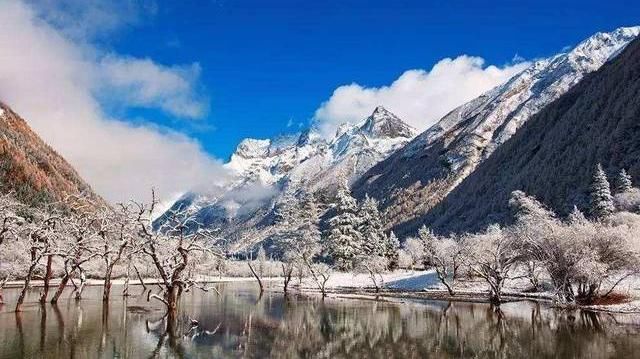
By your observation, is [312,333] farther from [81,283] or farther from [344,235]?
[344,235]

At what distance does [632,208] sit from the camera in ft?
327

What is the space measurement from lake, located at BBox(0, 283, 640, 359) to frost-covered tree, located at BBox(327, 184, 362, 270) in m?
49.4

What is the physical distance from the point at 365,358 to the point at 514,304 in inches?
1489

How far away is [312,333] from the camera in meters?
42.4

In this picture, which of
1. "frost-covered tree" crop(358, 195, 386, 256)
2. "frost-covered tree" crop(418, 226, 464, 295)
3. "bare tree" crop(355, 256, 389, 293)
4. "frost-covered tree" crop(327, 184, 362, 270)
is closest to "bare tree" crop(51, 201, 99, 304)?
"bare tree" crop(355, 256, 389, 293)

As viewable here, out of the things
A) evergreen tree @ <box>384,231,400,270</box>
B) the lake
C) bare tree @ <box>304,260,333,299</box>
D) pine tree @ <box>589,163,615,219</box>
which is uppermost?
pine tree @ <box>589,163,615,219</box>

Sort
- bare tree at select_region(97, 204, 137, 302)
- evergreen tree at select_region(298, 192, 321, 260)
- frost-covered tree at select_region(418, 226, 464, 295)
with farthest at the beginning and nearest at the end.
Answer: evergreen tree at select_region(298, 192, 321, 260) → frost-covered tree at select_region(418, 226, 464, 295) → bare tree at select_region(97, 204, 137, 302)

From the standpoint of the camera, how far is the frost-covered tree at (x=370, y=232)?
113375mm

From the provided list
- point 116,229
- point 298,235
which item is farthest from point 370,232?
point 116,229

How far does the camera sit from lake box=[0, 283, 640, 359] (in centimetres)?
3191

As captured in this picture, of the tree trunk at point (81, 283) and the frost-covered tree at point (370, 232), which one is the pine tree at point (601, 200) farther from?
the tree trunk at point (81, 283)

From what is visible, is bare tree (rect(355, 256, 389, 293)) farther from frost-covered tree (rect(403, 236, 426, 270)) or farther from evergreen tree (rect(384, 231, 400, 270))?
frost-covered tree (rect(403, 236, 426, 270))

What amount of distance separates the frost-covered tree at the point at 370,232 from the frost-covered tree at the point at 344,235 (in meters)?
2.08

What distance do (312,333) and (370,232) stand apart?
246 ft
